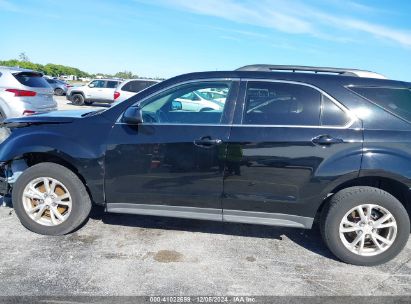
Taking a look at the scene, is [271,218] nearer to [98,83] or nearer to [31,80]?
[31,80]

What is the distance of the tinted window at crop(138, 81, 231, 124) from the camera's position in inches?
140

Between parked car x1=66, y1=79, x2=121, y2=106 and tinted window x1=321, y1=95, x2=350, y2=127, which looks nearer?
tinted window x1=321, y1=95, x2=350, y2=127

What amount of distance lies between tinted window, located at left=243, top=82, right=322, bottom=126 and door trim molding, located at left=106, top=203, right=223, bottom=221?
0.96m

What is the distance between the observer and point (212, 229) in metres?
4.12

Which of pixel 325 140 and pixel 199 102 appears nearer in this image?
pixel 325 140

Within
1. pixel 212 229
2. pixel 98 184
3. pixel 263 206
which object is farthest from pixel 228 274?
pixel 98 184

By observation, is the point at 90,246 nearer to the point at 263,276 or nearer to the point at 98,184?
the point at 98,184

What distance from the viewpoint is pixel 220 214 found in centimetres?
354

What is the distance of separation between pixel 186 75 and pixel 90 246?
198cm

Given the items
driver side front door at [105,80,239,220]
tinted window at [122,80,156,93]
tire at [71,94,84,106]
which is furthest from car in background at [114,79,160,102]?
driver side front door at [105,80,239,220]

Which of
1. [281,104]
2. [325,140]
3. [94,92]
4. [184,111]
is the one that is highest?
[281,104]

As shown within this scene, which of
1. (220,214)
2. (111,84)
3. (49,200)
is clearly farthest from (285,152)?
(111,84)

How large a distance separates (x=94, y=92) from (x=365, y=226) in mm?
20830

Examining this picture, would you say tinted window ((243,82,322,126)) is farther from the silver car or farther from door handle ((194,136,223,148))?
the silver car
